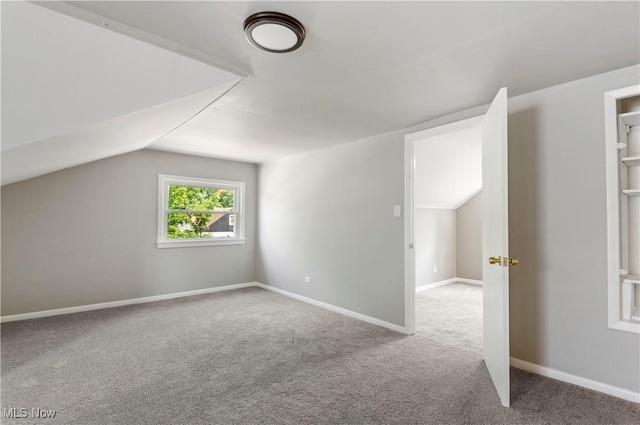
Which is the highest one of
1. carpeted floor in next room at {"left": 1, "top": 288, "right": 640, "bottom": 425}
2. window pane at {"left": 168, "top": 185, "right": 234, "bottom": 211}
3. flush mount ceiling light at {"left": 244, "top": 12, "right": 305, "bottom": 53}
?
flush mount ceiling light at {"left": 244, "top": 12, "right": 305, "bottom": 53}

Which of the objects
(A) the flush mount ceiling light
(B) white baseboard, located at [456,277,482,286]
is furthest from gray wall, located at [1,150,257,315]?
(B) white baseboard, located at [456,277,482,286]

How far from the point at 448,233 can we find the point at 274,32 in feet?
18.1

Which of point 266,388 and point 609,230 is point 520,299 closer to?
point 609,230

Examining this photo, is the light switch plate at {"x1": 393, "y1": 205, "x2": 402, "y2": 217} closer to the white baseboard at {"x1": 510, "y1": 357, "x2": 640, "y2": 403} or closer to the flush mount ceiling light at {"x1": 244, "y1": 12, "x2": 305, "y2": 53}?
the white baseboard at {"x1": 510, "y1": 357, "x2": 640, "y2": 403}

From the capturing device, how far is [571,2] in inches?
58.7

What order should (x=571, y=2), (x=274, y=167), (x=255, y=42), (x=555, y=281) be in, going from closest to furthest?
(x=571, y=2)
(x=255, y=42)
(x=555, y=281)
(x=274, y=167)

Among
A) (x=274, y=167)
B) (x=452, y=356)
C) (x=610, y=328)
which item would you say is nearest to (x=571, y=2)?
(x=610, y=328)

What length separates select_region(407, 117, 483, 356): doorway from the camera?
3422 mm

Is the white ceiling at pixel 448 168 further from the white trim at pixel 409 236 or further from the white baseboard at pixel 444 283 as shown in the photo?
the white baseboard at pixel 444 283

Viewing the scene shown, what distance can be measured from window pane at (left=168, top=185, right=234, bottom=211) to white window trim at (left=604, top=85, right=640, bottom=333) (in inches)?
195

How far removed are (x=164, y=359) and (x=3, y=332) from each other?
2.05 meters

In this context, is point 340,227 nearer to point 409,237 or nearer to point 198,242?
point 409,237

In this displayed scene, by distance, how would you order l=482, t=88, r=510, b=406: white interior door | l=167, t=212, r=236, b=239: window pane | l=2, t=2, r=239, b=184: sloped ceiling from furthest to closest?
l=167, t=212, r=236, b=239: window pane < l=482, t=88, r=510, b=406: white interior door < l=2, t=2, r=239, b=184: sloped ceiling

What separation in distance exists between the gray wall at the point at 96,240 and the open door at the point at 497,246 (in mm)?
4169
